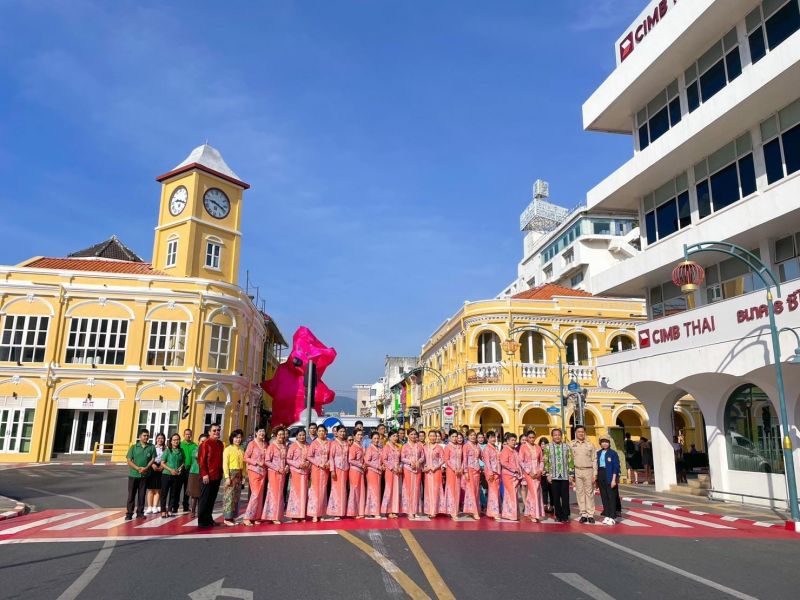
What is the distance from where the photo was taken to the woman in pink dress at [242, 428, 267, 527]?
35.0 ft

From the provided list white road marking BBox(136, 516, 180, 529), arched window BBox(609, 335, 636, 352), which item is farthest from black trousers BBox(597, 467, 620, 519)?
arched window BBox(609, 335, 636, 352)

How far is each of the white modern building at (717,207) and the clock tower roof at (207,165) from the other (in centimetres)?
2236

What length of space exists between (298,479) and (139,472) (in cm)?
308

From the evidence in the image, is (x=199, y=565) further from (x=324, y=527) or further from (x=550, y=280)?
(x=550, y=280)

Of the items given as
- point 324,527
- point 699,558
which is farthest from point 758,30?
point 324,527

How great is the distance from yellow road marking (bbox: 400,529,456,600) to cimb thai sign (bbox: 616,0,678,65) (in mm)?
16347

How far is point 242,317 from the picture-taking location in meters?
34.8

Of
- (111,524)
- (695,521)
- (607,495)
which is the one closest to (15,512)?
(111,524)

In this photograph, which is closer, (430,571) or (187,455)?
(430,571)

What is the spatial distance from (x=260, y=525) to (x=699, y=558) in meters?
6.86

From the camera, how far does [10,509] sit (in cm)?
1212

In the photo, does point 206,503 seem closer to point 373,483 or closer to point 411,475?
point 373,483

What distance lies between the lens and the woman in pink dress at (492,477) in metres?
11.8

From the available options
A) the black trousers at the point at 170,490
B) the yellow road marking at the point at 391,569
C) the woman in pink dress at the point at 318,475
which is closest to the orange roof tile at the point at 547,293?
the woman in pink dress at the point at 318,475
